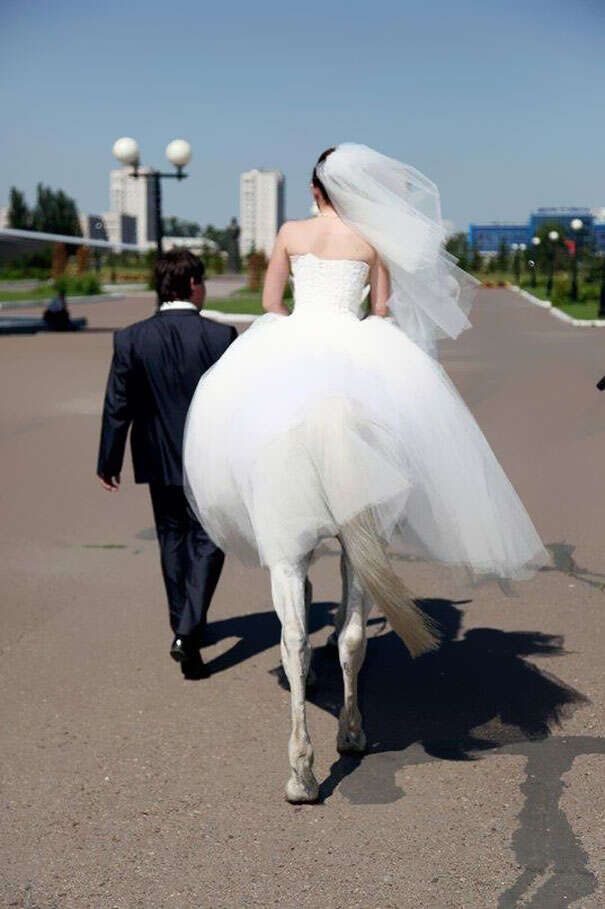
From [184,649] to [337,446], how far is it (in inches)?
68.3

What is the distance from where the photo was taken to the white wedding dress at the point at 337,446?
4312 millimetres

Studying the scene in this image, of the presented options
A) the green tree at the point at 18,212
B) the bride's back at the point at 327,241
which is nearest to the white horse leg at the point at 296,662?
the bride's back at the point at 327,241

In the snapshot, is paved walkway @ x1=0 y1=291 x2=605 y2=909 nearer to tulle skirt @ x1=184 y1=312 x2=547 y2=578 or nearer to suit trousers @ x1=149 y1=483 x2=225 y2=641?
suit trousers @ x1=149 y1=483 x2=225 y2=641

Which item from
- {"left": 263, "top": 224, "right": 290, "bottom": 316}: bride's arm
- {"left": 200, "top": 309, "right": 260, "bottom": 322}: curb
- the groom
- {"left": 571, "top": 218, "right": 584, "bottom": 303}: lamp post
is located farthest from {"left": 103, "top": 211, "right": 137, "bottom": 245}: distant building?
{"left": 263, "top": 224, "right": 290, "bottom": 316}: bride's arm

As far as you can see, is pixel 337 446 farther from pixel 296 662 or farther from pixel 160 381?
pixel 160 381

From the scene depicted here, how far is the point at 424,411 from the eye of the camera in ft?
14.9

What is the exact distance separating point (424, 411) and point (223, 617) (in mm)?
2549

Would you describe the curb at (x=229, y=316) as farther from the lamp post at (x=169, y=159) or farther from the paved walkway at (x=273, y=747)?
the paved walkway at (x=273, y=747)

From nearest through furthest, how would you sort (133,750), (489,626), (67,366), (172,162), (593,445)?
1. (133,750)
2. (489,626)
3. (593,445)
4. (67,366)
5. (172,162)

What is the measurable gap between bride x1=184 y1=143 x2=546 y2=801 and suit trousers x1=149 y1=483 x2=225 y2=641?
0.96m

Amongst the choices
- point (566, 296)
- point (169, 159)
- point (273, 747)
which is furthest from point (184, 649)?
point (566, 296)

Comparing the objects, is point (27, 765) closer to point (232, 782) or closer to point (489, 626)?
point (232, 782)

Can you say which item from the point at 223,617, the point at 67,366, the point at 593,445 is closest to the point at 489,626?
the point at 223,617

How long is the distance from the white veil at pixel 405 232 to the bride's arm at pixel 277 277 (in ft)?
0.89
